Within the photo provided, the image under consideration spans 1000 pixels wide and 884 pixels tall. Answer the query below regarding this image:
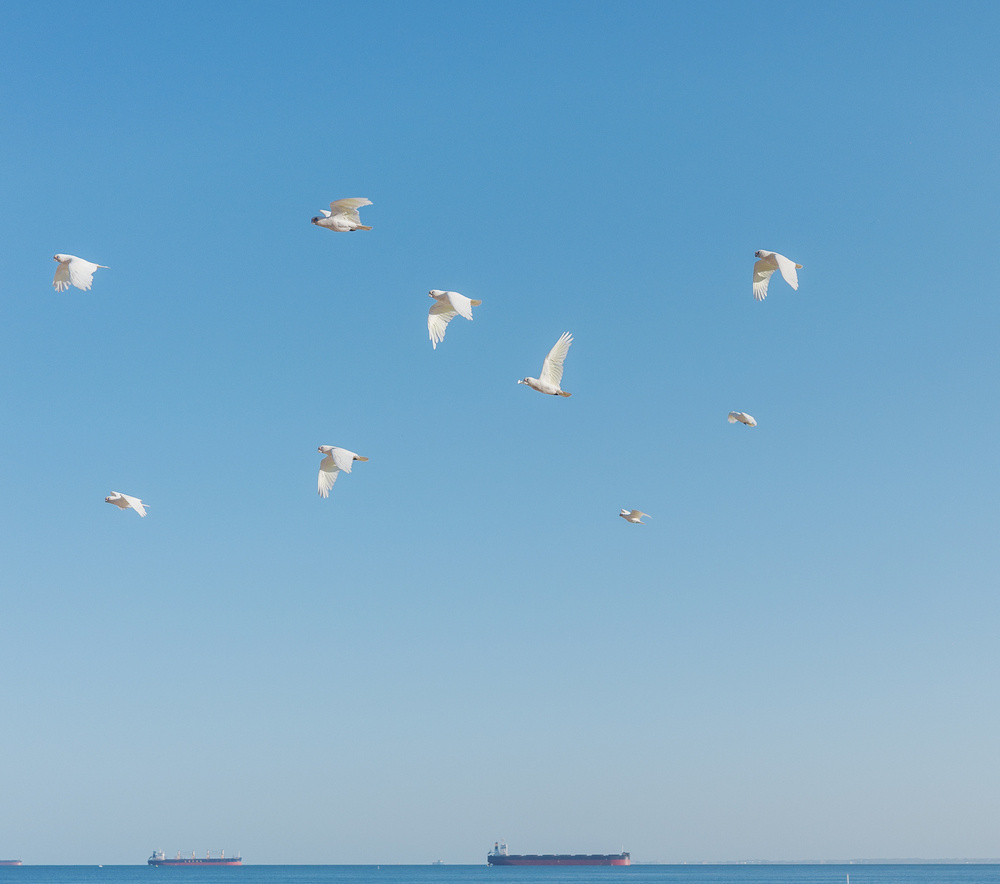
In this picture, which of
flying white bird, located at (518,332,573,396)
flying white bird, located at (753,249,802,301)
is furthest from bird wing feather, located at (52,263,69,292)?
flying white bird, located at (753,249,802,301)

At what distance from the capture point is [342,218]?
31.0m

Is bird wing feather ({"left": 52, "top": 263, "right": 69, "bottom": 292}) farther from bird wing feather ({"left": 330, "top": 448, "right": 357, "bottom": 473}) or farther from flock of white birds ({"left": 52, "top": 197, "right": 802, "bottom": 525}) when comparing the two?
bird wing feather ({"left": 330, "top": 448, "right": 357, "bottom": 473})

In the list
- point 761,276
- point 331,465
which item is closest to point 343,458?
point 331,465

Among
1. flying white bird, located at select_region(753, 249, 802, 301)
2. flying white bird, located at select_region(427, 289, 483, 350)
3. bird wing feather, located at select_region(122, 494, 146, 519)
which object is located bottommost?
bird wing feather, located at select_region(122, 494, 146, 519)

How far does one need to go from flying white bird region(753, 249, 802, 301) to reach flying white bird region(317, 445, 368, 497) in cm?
1204

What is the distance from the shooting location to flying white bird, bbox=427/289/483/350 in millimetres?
31016

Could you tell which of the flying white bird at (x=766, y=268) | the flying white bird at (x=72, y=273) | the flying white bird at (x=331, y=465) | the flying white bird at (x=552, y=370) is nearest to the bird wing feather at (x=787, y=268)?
the flying white bird at (x=766, y=268)

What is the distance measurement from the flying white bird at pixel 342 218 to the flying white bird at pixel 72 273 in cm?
606

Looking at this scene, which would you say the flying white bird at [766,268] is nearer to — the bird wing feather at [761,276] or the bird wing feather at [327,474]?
the bird wing feather at [761,276]

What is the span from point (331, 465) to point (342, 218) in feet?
23.8

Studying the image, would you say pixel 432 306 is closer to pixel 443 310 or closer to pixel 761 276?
pixel 443 310

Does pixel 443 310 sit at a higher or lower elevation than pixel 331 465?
higher

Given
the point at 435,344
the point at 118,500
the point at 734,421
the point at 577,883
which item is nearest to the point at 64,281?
the point at 118,500

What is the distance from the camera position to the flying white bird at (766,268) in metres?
30.5
